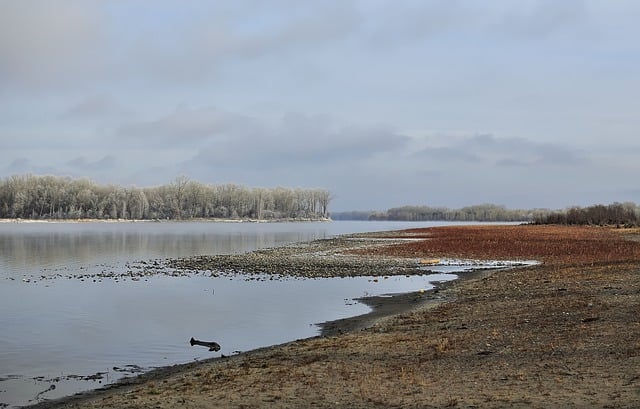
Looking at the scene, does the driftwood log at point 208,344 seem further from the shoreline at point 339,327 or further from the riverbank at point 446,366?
the riverbank at point 446,366

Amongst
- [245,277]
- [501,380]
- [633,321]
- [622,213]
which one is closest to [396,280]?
[245,277]

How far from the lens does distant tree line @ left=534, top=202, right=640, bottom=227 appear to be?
342ft

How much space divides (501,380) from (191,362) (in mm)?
6817

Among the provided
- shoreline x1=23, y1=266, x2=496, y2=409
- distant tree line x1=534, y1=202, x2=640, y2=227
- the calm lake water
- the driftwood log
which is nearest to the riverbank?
shoreline x1=23, y1=266, x2=496, y2=409

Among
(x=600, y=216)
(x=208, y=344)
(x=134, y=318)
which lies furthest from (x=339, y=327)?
(x=600, y=216)

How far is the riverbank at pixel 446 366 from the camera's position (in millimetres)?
8891

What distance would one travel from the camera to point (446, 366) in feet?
35.1

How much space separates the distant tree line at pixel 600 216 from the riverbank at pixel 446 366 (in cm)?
9283

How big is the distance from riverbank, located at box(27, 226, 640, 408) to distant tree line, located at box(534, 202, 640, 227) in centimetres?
9283

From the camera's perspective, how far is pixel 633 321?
43.0ft

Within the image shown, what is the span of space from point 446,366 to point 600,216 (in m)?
110

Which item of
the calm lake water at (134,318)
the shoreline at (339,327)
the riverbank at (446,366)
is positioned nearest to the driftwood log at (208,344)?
the calm lake water at (134,318)

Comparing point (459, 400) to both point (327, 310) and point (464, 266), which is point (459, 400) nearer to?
point (327, 310)

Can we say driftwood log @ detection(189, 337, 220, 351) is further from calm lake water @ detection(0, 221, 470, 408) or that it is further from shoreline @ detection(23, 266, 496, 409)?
shoreline @ detection(23, 266, 496, 409)
